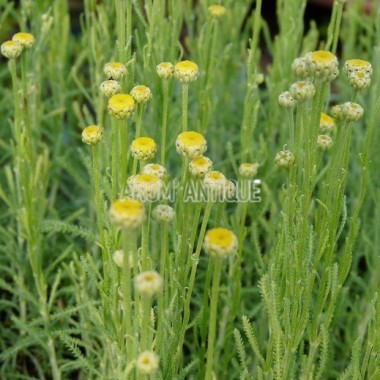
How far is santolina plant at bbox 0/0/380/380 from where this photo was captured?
75cm

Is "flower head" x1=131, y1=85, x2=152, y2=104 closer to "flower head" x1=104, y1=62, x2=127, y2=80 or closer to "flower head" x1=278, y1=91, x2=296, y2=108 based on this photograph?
"flower head" x1=104, y1=62, x2=127, y2=80

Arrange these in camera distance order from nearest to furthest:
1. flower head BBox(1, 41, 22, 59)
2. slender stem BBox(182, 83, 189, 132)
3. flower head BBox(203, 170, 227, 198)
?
1. flower head BBox(203, 170, 227, 198)
2. slender stem BBox(182, 83, 189, 132)
3. flower head BBox(1, 41, 22, 59)

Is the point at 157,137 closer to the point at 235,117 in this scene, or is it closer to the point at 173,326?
the point at 173,326

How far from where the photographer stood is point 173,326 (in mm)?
842

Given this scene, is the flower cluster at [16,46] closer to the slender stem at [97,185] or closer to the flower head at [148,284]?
the slender stem at [97,185]

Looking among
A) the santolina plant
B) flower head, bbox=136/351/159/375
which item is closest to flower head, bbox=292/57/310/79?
the santolina plant

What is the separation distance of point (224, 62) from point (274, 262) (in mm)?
829

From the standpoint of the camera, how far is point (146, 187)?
0.68 meters

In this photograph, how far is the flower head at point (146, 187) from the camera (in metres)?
0.68

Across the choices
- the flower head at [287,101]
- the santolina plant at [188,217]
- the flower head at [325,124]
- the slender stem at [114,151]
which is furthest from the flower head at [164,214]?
the flower head at [325,124]

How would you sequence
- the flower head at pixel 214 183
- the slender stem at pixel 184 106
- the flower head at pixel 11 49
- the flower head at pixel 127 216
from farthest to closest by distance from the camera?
the flower head at pixel 11 49 < the slender stem at pixel 184 106 < the flower head at pixel 214 183 < the flower head at pixel 127 216

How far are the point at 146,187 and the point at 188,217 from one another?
13 centimetres

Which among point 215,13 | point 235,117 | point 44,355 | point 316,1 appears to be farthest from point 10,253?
point 316,1

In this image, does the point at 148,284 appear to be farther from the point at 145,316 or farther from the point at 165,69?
the point at 165,69
